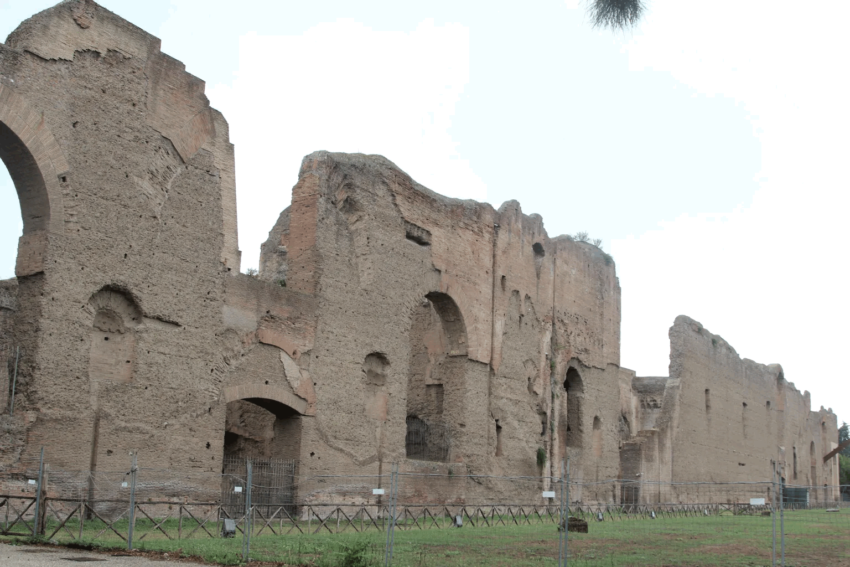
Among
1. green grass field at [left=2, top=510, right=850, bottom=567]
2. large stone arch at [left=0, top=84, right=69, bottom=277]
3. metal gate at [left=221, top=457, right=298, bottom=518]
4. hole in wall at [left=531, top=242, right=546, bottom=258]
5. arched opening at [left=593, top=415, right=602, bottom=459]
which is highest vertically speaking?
hole in wall at [left=531, top=242, right=546, bottom=258]

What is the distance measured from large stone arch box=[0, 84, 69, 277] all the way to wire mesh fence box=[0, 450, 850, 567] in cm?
290

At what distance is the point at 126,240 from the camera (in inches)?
521

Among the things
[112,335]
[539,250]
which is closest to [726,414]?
[539,250]

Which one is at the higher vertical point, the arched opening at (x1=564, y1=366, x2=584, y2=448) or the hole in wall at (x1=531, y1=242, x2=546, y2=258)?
the hole in wall at (x1=531, y1=242, x2=546, y2=258)

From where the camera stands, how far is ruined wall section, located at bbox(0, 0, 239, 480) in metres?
12.3

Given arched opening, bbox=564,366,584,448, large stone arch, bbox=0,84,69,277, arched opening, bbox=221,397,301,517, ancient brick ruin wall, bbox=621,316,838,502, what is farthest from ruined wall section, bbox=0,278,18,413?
ancient brick ruin wall, bbox=621,316,838,502

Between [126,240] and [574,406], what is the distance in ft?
45.9

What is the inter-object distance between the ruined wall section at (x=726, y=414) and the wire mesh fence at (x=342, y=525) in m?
9.50

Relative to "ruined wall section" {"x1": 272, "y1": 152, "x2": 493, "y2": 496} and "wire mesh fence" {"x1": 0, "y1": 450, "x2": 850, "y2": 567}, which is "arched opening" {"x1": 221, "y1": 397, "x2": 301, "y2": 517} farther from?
"ruined wall section" {"x1": 272, "y1": 152, "x2": 493, "y2": 496}

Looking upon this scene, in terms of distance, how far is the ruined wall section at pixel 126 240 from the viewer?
1230 centimetres

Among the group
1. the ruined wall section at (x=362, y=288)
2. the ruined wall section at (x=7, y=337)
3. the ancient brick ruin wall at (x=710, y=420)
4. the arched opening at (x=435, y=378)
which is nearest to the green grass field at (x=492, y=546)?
the ruined wall section at (x=7, y=337)

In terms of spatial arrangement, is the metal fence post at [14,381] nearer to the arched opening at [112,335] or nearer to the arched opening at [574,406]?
the arched opening at [112,335]

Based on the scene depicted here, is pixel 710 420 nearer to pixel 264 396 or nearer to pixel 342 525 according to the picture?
pixel 342 525

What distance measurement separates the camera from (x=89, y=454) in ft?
40.7
